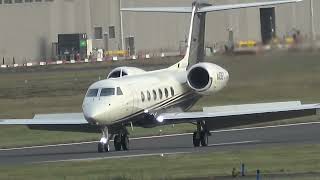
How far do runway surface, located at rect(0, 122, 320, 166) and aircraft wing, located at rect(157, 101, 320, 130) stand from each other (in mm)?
935

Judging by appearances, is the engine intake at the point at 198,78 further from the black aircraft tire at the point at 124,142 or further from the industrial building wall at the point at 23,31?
the industrial building wall at the point at 23,31

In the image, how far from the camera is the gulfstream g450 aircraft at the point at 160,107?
1592 inches

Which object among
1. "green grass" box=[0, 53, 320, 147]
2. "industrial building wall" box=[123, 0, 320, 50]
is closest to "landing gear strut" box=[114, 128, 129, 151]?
"green grass" box=[0, 53, 320, 147]

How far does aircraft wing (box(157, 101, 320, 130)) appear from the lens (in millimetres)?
40291

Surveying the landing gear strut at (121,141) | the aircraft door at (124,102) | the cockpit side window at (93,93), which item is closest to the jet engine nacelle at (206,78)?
the aircraft door at (124,102)

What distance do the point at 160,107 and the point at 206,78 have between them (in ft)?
7.49

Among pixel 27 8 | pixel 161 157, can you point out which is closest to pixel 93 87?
pixel 161 157

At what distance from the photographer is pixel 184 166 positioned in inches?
1305

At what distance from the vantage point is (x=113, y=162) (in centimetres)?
3559

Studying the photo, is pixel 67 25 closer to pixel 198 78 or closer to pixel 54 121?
pixel 198 78

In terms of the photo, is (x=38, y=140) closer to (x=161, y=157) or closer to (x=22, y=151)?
(x=22, y=151)

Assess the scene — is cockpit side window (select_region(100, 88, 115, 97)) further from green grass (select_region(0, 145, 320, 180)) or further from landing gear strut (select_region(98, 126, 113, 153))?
green grass (select_region(0, 145, 320, 180))

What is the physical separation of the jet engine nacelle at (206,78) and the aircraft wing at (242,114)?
4.63 feet

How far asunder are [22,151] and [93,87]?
509 centimetres
